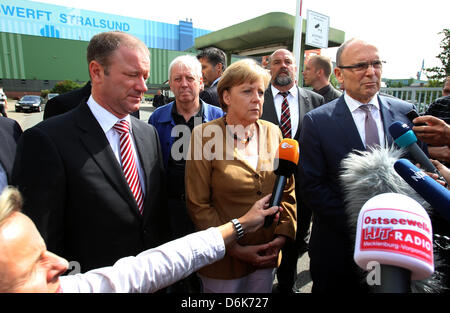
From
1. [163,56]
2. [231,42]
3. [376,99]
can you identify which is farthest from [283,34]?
[163,56]

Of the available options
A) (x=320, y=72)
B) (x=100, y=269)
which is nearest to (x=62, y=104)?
(x=100, y=269)

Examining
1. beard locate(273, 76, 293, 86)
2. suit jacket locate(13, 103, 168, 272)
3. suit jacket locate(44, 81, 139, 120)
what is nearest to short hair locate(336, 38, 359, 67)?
beard locate(273, 76, 293, 86)

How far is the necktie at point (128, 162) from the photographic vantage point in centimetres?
162

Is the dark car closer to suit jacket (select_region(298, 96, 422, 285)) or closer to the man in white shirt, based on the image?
suit jacket (select_region(298, 96, 422, 285))

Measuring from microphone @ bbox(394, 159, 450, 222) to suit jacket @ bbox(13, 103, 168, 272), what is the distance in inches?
51.3

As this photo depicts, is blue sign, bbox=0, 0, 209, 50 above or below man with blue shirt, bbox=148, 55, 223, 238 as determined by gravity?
above

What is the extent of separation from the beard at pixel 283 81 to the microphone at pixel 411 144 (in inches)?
82.5

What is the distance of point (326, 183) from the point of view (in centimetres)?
189

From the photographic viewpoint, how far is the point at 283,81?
11.0 feet

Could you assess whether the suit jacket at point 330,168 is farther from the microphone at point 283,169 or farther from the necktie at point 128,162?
the necktie at point 128,162

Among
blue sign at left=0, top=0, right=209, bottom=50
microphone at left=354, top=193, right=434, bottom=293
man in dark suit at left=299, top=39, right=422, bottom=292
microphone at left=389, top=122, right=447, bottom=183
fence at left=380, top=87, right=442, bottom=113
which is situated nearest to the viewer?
microphone at left=354, top=193, right=434, bottom=293

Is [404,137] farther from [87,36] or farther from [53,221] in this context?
[87,36]

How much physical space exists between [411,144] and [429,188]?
0.55 metres

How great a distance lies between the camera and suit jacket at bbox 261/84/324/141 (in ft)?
10.5
